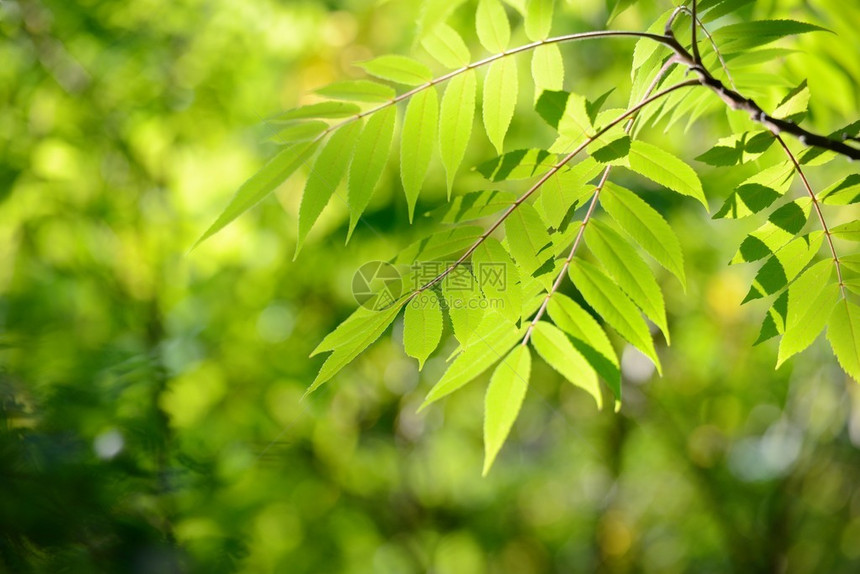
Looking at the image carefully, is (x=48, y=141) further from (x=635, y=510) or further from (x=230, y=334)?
(x=635, y=510)

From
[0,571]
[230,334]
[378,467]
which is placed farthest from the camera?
[378,467]

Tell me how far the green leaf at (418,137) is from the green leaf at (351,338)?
0.18m

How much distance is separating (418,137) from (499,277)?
0.25 m

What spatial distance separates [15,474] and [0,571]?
136 mm

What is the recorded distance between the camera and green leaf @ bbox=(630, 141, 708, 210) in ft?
2.86

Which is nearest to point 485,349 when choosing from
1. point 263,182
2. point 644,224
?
point 644,224

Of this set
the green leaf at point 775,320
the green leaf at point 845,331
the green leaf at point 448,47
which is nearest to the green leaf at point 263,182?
the green leaf at point 448,47

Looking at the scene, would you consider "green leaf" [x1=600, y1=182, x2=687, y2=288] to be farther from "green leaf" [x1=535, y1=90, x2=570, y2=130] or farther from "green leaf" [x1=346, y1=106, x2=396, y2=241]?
"green leaf" [x1=346, y1=106, x2=396, y2=241]

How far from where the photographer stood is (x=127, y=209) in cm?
299

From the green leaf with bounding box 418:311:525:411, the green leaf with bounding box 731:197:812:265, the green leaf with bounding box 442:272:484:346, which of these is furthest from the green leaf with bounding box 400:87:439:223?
the green leaf with bounding box 731:197:812:265

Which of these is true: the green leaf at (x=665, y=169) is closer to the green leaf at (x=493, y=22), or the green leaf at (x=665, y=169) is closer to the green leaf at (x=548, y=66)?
the green leaf at (x=548, y=66)

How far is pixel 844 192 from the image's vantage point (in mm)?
885

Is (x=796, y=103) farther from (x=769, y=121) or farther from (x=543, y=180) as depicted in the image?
(x=543, y=180)

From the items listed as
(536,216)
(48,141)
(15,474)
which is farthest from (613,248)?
(48,141)
